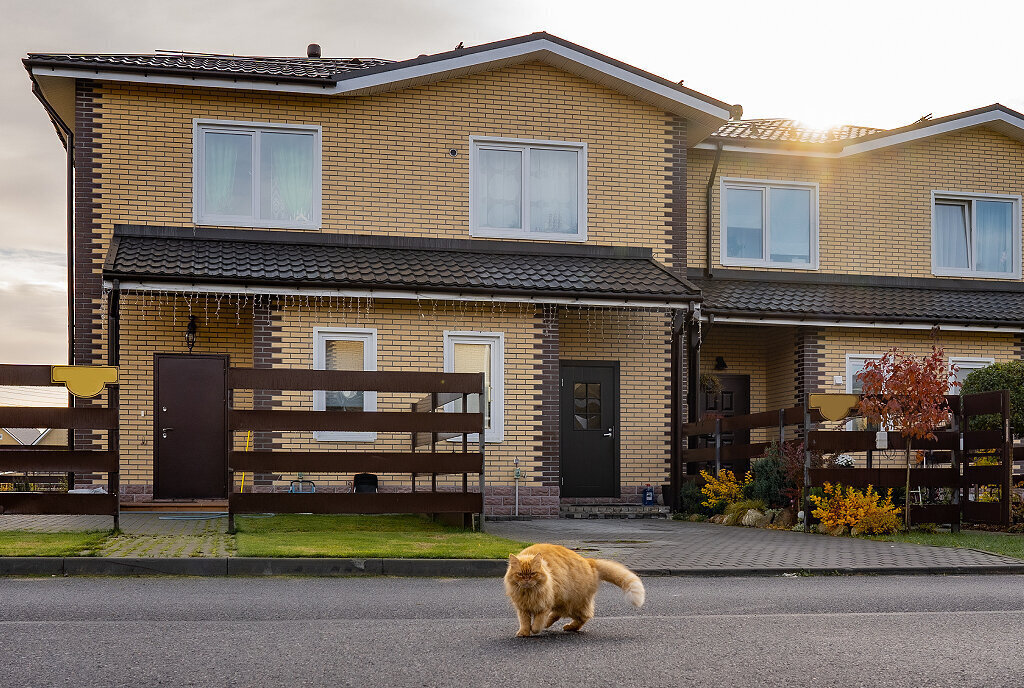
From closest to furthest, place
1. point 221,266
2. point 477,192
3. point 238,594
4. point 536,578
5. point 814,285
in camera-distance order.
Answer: point 536,578, point 238,594, point 221,266, point 477,192, point 814,285

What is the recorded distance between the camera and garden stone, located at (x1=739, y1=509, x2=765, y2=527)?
15.6 meters

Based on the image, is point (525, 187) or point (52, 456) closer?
point (52, 456)

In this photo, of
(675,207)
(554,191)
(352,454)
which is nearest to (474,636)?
(352,454)

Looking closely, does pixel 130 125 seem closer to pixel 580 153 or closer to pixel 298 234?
pixel 298 234

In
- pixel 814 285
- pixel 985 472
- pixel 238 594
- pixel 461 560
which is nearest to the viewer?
pixel 238 594

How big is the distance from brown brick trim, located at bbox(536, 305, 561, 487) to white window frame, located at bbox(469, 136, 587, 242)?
145cm

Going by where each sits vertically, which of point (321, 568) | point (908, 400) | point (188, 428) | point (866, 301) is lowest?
point (321, 568)

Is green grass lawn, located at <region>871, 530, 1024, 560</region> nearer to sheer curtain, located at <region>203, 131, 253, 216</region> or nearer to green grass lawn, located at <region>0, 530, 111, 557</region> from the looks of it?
green grass lawn, located at <region>0, 530, 111, 557</region>

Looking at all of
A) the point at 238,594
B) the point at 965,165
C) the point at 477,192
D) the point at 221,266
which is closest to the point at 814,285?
the point at 965,165

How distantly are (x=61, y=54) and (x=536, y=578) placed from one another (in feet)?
44.4

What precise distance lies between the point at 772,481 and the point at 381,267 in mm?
6527

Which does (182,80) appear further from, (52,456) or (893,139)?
(893,139)

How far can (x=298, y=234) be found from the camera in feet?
57.2

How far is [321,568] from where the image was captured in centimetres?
1016
